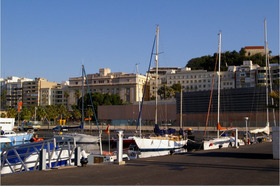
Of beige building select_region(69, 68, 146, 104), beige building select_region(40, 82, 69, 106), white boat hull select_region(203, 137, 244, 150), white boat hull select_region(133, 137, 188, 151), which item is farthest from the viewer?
beige building select_region(40, 82, 69, 106)

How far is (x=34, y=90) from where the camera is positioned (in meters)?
177

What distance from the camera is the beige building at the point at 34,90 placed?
175 meters

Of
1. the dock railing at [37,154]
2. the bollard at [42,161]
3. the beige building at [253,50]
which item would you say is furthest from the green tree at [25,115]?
the beige building at [253,50]

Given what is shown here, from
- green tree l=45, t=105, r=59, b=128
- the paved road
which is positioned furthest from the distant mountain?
the paved road

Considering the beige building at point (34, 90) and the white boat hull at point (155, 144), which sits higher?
the beige building at point (34, 90)

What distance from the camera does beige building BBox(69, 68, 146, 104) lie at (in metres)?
151

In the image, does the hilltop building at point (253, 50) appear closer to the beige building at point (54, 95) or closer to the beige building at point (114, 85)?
the beige building at point (114, 85)

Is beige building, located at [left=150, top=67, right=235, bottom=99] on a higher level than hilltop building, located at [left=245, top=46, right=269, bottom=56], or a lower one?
lower

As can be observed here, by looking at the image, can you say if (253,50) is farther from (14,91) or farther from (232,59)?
(14,91)

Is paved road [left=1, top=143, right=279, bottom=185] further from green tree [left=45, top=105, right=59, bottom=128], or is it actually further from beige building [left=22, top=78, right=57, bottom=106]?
beige building [left=22, top=78, right=57, bottom=106]

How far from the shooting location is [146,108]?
100500 mm

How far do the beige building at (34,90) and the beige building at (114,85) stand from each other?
19.4 metres

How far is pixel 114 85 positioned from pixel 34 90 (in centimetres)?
4498

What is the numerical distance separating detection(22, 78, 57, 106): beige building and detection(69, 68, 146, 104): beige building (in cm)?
1938
